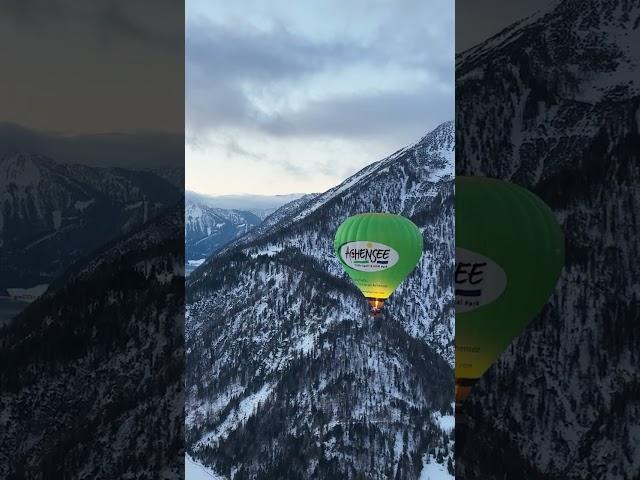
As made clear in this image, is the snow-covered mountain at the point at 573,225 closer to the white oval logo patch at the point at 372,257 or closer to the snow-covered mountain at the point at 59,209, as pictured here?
the snow-covered mountain at the point at 59,209

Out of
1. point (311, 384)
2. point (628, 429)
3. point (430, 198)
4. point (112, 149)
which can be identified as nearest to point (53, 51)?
point (112, 149)

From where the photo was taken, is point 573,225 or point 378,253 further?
point 378,253

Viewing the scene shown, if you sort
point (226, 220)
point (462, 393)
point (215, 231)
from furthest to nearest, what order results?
point (215, 231) → point (226, 220) → point (462, 393)

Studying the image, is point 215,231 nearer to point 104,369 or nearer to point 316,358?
point 316,358

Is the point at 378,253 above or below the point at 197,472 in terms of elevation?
above

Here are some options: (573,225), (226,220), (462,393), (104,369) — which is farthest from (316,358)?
(573,225)

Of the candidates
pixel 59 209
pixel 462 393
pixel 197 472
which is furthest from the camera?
pixel 197 472

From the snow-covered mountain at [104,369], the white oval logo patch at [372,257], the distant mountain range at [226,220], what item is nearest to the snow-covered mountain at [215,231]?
the distant mountain range at [226,220]
